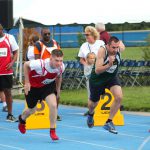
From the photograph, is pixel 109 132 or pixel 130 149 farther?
pixel 109 132

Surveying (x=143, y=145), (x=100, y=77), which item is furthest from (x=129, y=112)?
(x=143, y=145)

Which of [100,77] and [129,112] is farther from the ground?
[100,77]

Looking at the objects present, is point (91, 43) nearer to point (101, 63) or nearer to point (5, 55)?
point (5, 55)

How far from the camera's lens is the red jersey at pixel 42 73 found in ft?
29.9

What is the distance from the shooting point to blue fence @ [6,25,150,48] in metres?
25.2

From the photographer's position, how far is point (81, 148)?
8719 mm

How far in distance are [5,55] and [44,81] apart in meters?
3.20

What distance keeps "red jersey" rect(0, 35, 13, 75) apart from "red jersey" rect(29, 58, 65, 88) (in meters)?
2.98

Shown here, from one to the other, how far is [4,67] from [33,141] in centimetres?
323

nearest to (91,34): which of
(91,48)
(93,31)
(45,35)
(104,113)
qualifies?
(93,31)

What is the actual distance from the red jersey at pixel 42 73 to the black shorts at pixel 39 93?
0.27ft

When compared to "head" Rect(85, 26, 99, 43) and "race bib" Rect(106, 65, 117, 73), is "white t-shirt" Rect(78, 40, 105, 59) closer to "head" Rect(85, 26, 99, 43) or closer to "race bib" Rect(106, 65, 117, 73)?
"head" Rect(85, 26, 99, 43)

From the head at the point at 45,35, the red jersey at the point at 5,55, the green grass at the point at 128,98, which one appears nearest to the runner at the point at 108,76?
the head at the point at 45,35

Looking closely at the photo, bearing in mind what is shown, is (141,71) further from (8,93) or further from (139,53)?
(8,93)
